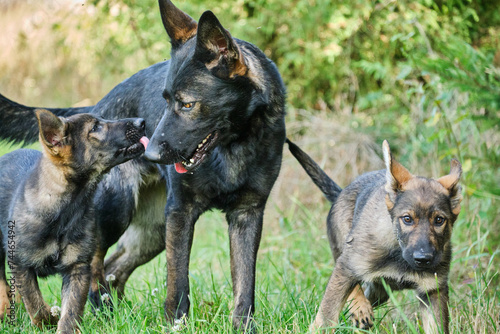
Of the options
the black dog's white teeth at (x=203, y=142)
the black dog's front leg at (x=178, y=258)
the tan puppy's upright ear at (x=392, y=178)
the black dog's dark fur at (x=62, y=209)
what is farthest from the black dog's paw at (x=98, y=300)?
the tan puppy's upright ear at (x=392, y=178)

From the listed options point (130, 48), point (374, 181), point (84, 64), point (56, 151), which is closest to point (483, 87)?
point (374, 181)

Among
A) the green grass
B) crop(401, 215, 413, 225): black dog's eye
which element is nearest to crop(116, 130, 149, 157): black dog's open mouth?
the green grass

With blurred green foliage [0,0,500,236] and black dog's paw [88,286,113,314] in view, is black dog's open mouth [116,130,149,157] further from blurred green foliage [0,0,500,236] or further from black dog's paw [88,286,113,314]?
blurred green foliage [0,0,500,236]

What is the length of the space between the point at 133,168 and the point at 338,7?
15.3 feet

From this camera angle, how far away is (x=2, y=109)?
4707 mm

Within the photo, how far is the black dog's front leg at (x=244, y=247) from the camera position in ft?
13.0

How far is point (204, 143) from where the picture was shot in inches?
144

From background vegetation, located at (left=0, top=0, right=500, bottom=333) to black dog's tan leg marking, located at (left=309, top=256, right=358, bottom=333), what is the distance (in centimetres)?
16

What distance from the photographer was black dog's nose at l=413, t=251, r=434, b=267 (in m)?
3.21

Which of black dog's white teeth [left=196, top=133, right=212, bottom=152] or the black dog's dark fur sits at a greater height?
black dog's white teeth [left=196, top=133, right=212, bottom=152]

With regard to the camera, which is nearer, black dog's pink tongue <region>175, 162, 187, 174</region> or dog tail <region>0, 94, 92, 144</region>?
black dog's pink tongue <region>175, 162, 187, 174</region>

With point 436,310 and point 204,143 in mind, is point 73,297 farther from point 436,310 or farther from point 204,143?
point 436,310

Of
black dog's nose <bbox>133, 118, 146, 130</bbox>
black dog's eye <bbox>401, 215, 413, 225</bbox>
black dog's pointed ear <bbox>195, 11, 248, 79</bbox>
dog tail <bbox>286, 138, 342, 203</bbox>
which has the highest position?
black dog's pointed ear <bbox>195, 11, 248, 79</bbox>

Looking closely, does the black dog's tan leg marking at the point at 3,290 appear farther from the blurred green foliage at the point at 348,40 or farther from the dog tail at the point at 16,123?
the blurred green foliage at the point at 348,40
